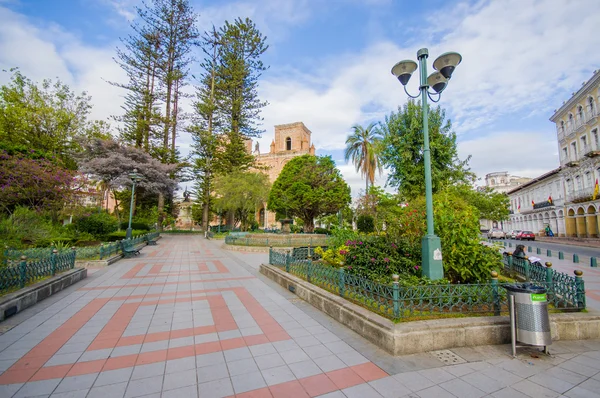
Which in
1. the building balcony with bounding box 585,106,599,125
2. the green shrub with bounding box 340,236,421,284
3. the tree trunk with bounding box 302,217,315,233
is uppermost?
the building balcony with bounding box 585,106,599,125

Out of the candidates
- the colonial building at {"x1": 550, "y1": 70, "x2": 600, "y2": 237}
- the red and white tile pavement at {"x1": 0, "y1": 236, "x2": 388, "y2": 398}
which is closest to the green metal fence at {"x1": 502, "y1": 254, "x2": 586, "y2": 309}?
the red and white tile pavement at {"x1": 0, "y1": 236, "x2": 388, "y2": 398}

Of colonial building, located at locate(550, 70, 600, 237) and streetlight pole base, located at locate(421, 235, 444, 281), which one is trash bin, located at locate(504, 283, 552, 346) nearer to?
streetlight pole base, located at locate(421, 235, 444, 281)

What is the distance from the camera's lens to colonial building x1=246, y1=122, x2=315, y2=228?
54.8 metres

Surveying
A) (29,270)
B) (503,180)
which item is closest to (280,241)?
(29,270)

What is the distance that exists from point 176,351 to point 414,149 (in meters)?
12.4

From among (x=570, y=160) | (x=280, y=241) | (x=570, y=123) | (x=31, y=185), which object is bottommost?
(x=280, y=241)

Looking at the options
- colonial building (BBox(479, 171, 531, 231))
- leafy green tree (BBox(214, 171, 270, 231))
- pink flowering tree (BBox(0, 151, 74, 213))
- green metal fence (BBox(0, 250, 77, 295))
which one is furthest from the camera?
colonial building (BBox(479, 171, 531, 231))

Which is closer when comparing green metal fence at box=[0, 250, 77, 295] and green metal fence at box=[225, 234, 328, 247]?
green metal fence at box=[0, 250, 77, 295]

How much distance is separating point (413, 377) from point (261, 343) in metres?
2.07

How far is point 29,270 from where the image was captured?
261 inches

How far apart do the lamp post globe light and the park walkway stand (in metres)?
1.64

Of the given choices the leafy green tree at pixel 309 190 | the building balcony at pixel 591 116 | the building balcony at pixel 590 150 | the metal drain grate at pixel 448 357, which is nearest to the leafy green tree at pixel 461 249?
the metal drain grate at pixel 448 357

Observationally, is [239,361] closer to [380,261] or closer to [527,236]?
[380,261]

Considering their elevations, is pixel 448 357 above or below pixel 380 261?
below
